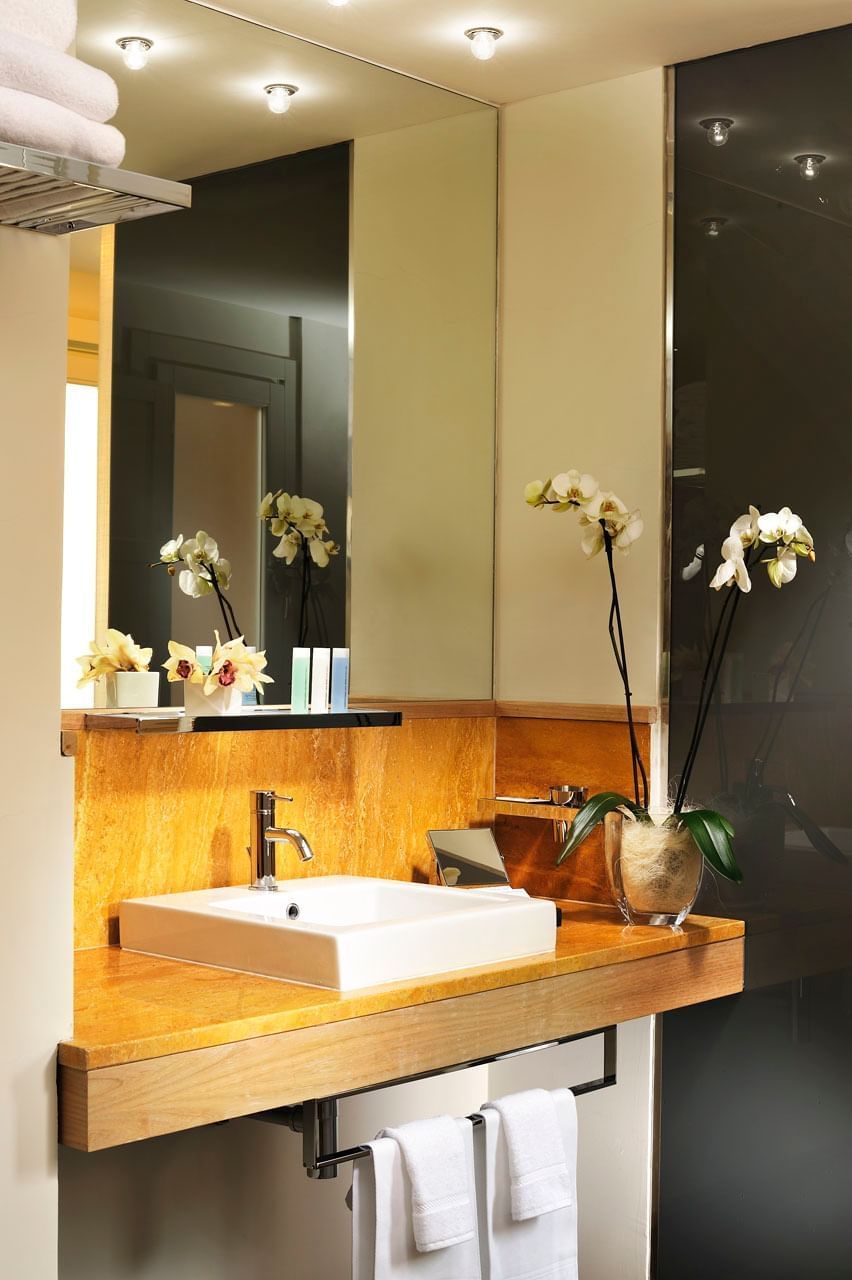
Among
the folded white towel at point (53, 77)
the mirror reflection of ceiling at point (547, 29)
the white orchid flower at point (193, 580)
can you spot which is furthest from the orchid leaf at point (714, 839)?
the folded white towel at point (53, 77)

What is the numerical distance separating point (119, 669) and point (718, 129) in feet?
4.70

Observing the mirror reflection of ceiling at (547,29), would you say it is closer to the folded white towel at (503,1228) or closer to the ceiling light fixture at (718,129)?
the ceiling light fixture at (718,129)

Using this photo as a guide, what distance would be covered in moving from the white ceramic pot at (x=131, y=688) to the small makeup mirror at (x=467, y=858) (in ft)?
2.10

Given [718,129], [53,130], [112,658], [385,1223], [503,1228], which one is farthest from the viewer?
[718,129]

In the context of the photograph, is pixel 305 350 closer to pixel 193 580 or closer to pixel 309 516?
pixel 309 516

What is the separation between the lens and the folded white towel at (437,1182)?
80.2 inches

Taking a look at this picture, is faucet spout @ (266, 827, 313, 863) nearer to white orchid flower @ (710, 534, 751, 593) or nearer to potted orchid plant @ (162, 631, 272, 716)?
potted orchid plant @ (162, 631, 272, 716)

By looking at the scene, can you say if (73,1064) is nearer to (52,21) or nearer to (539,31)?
(52,21)

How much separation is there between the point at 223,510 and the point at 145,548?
6.8 inches

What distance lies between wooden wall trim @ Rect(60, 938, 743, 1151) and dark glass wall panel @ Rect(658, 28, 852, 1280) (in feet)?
0.51

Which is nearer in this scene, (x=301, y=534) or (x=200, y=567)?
(x=200, y=567)

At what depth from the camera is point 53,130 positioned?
1491 mm

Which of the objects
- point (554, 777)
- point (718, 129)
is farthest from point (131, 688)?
point (718, 129)

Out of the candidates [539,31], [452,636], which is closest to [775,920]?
[452,636]
